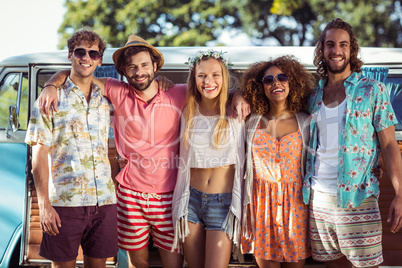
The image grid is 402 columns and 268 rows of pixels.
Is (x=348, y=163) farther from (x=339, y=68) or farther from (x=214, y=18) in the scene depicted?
(x=214, y=18)

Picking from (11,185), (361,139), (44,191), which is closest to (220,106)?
(361,139)

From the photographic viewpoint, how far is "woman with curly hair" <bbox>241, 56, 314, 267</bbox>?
2969 mm

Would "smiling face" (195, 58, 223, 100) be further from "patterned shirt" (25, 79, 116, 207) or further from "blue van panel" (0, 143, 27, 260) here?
"blue van panel" (0, 143, 27, 260)

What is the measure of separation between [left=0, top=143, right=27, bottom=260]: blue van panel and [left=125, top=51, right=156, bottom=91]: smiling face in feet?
5.74

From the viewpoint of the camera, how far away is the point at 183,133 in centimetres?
320

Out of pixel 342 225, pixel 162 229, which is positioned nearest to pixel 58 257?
pixel 162 229

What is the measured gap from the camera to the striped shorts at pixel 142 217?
10.4 feet

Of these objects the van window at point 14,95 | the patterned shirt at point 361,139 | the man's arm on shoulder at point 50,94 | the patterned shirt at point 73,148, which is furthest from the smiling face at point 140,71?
the van window at point 14,95

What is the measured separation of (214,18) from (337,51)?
1327 cm

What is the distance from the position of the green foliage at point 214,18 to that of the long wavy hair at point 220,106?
10.7 meters

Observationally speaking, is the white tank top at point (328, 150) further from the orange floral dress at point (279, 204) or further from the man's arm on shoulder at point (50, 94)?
the man's arm on shoulder at point (50, 94)

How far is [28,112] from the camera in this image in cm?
394

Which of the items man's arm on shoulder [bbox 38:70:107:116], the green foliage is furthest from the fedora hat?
the green foliage

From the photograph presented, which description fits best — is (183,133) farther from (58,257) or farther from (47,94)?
(58,257)
